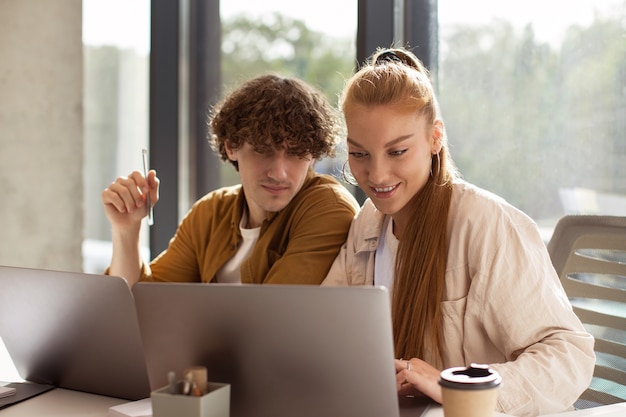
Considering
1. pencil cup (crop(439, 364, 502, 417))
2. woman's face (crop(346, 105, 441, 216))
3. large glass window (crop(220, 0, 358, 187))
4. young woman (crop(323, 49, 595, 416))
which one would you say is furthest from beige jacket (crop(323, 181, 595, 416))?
large glass window (crop(220, 0, 358, 187))

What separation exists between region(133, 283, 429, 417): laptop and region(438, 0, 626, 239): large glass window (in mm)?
1424

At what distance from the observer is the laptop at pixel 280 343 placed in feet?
3.41

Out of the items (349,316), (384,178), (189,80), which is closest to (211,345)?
(349,316)

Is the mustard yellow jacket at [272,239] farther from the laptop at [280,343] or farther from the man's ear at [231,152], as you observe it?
the laptop at [280,343]

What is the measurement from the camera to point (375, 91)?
1.58 meters

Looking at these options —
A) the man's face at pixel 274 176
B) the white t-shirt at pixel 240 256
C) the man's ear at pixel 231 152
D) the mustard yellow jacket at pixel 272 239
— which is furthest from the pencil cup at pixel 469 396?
the man's ear at pixel 231 152

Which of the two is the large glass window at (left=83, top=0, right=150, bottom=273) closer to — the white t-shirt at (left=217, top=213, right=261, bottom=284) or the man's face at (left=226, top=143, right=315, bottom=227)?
the white t-shirt at (left=217, top=213, right=261, bottom=284)

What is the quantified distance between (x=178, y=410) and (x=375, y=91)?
0.79 metres

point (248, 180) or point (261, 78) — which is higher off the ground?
point (261, 78)

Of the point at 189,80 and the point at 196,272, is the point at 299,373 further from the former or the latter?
the point at 189,80

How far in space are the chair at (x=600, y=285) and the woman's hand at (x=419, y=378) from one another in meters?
0.69

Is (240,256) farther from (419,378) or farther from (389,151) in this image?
(419,378)

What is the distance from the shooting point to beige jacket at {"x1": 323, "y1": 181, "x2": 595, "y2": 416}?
4.44 feet

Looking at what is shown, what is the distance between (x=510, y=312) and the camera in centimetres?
145
